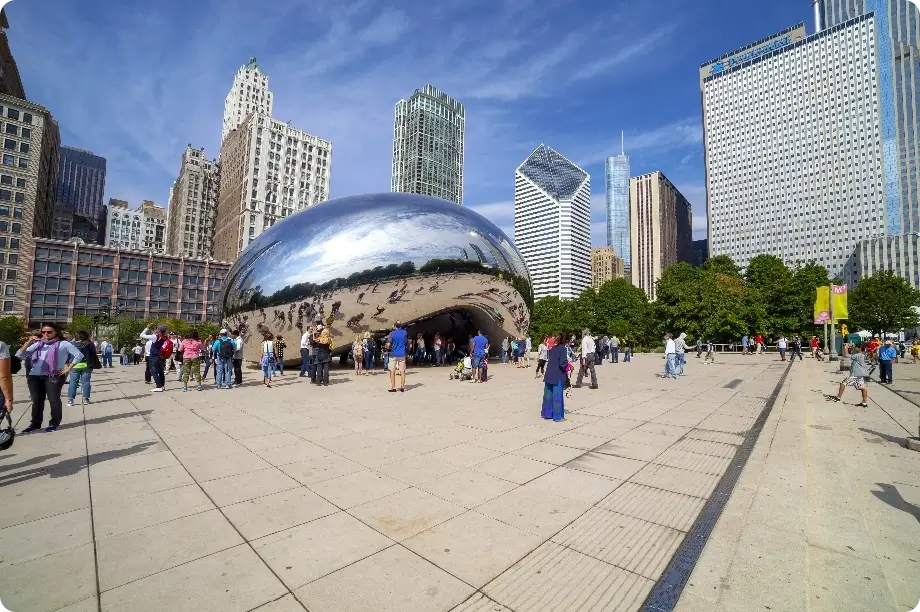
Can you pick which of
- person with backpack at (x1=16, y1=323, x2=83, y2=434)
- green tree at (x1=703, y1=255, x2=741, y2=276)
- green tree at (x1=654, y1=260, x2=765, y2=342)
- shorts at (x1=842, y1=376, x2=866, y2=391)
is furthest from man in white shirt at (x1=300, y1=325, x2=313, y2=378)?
green tree at (x1=703, y1=255, x2=741, y2=276)

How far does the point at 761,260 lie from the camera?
6053 centimetres

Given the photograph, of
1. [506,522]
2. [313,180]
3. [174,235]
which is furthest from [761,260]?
[174,235]

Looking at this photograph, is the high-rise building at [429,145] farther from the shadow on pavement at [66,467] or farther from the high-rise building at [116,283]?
the shadow on pavement at [66,467]

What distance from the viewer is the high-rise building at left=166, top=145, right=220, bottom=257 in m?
132

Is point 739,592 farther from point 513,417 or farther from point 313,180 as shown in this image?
point 313,180

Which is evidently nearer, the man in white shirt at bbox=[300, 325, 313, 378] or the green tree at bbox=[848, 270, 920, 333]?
the man in white shirt at bbox=[300, 325, 313, 378]

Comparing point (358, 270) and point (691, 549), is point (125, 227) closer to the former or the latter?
point (358, 270)

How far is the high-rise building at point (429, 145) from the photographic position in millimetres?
183125

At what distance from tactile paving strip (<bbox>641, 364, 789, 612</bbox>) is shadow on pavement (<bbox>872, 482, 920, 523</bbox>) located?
115 cm

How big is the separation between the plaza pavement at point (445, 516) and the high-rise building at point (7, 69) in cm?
11404

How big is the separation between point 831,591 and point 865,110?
526 feet

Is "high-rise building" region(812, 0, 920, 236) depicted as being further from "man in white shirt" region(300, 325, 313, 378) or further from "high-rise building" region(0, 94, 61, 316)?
"high-rise building" region(0, 94, 61, 316)

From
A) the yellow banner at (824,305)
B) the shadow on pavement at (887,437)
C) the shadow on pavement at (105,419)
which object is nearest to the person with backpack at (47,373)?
the shadow on pavement at (105,419)

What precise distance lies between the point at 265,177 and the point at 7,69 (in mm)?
49349
